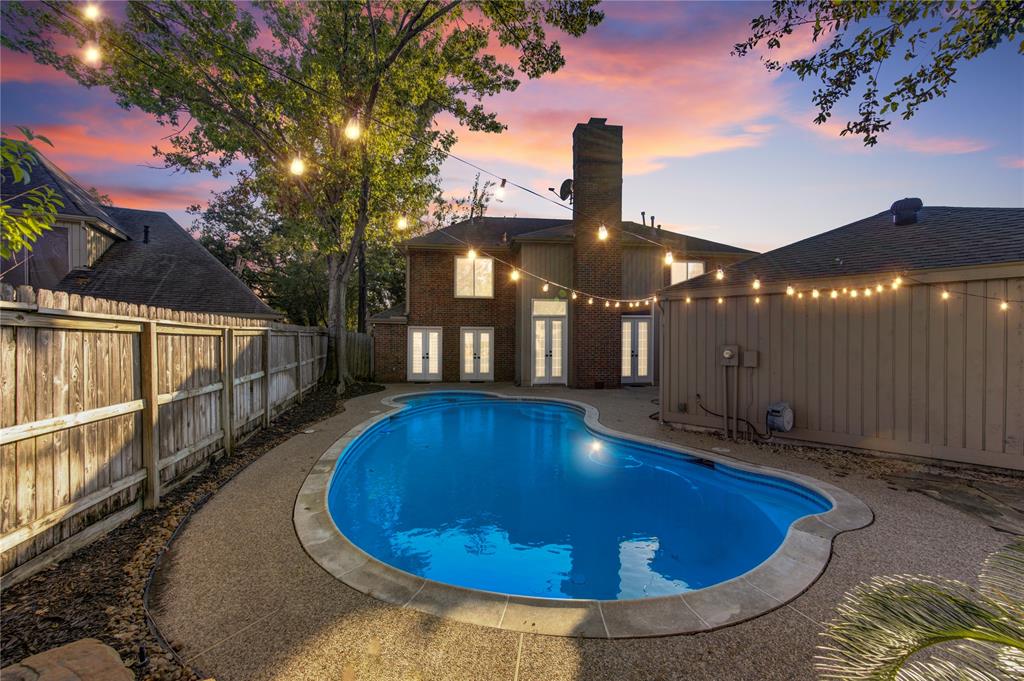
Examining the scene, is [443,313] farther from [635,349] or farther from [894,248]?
[894,248]

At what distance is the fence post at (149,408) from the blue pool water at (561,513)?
175cm

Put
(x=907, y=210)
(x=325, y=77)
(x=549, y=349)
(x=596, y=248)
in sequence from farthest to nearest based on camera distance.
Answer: (x=549, y=349), (x=596, y=248), (x=325, y=77), (x=907, y=210)

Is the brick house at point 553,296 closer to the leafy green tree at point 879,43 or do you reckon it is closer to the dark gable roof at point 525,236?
the dark gable roof at point 525,236

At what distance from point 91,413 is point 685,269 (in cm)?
1573

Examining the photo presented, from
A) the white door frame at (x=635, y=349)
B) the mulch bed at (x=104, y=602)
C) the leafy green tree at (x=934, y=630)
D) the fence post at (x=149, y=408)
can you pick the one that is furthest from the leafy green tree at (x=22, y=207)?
the white door frame at (x=635, y=349)

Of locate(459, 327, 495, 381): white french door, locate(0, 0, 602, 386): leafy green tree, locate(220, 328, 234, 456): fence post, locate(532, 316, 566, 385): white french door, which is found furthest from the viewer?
locate(459, 327, 495, 381): white french door

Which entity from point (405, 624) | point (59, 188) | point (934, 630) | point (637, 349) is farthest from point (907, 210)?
point (59, 188)

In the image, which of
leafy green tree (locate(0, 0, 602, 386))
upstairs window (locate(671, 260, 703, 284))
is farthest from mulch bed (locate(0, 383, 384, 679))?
upstairs window (locate(671, 260, 703, 284))

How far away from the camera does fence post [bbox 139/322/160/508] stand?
12.3 ft

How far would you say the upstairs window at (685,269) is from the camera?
14934mm

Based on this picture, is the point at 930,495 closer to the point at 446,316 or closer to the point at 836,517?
the point at 836,517

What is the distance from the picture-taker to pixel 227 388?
18.3ft

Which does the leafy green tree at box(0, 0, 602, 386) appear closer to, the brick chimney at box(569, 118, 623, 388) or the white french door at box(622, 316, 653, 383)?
the brick chimney at box(569, 118, 623, 388)

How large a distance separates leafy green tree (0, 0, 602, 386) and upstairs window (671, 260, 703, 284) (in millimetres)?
8062
